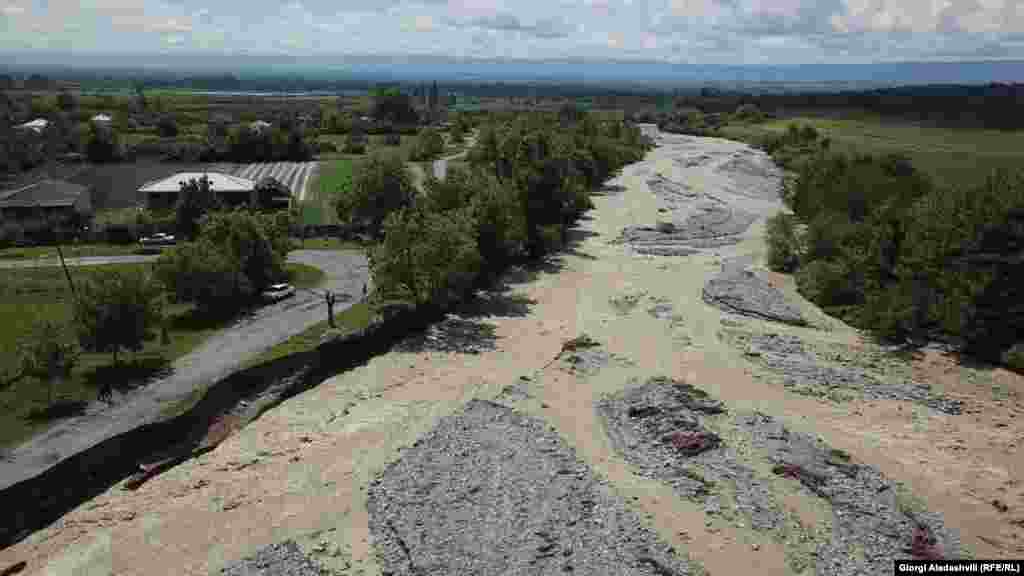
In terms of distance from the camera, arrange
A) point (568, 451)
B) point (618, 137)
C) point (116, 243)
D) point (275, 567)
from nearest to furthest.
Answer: point (275, 567) → point (568, 451) → point (116, 243) → point (618, 137)

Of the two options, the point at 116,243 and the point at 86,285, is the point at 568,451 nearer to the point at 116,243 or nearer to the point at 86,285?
the point at 86,285

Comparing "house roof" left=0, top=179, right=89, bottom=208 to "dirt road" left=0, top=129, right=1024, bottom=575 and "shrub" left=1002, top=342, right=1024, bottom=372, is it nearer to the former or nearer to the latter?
"dirt road" left=0, top=129, right=1024, bottom=575

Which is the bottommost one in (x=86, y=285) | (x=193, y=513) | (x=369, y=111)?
(x=193, y=513)

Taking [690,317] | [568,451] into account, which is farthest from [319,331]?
[690,317]

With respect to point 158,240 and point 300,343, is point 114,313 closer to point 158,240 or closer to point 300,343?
point 300,343

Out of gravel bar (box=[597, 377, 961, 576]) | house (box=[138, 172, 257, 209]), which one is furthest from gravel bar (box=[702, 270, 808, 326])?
house (box=[138, 172, 257, 209])

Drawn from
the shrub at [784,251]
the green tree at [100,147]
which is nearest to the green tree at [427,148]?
the green tree at [100,147]
